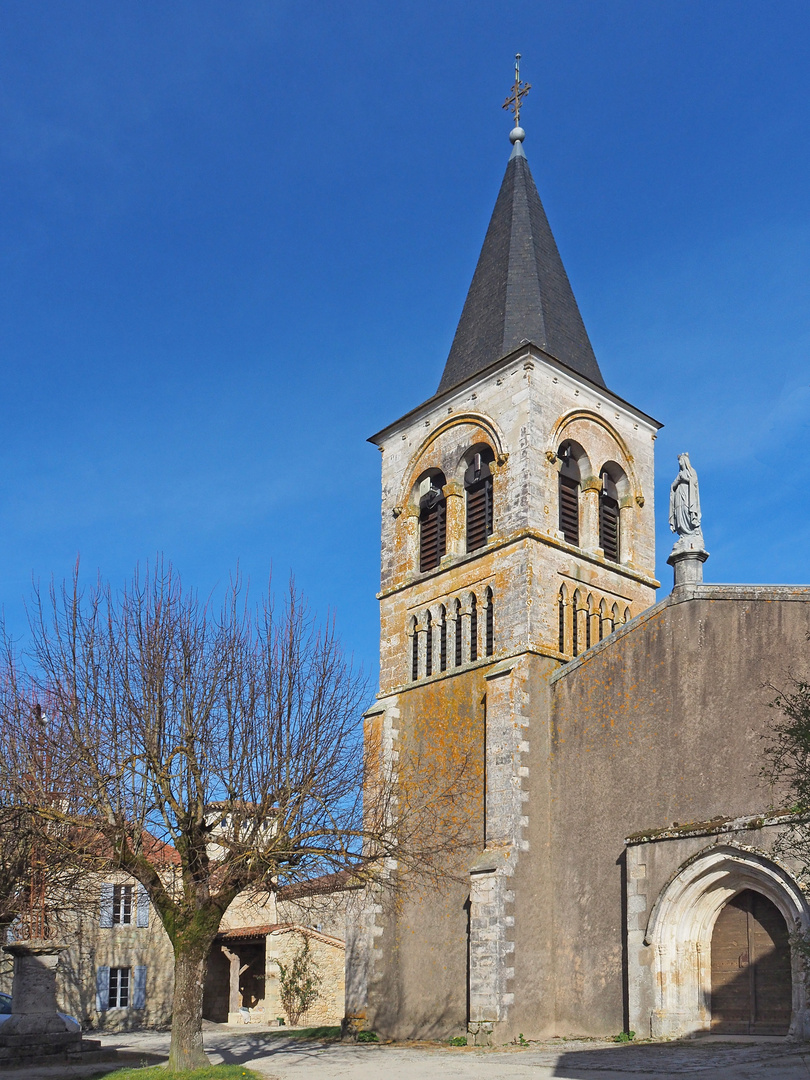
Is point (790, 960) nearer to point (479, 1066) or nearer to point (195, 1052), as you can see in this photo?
point (479, 1066)

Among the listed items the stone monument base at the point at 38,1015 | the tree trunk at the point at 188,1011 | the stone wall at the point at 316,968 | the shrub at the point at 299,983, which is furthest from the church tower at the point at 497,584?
the stone wall at the point at 316,968

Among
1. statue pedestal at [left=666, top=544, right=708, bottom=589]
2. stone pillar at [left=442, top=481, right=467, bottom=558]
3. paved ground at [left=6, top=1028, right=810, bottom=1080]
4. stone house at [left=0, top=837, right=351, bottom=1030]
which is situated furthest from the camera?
stone house at [left=0, top=837, right=351, bottom=1030]

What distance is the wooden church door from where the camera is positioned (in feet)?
50.1

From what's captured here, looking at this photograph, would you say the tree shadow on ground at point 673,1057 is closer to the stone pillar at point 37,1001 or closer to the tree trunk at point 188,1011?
the tree trunk at point 188,1011

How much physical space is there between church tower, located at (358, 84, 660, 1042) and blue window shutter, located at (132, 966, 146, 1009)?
36.4 ft

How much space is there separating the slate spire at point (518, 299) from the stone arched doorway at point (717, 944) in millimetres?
11141

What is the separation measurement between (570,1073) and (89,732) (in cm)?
745

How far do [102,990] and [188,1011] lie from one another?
55.7 ft

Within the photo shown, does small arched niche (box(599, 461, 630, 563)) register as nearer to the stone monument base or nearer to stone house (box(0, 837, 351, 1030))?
stone house (box(0, 837, 351, 1030))

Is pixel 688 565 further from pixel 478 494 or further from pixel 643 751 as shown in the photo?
pixel 478 494

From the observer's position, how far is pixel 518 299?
80.0 feet

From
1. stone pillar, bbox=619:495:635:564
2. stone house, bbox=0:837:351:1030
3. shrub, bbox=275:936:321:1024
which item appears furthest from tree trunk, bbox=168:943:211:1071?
shrub, bbox=275:936:321:1024

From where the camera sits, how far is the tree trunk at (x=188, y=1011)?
1356 cm

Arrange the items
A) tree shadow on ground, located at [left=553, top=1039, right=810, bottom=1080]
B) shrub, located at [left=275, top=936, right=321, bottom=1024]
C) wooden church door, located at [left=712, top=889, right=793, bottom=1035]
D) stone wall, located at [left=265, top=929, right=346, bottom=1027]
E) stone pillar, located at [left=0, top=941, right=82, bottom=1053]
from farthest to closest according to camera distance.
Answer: stone wall, located at [left=265, top=929, right=346, bottom=1027] → shrub, located at [left=275, top=936, right=321, bottom=1024] → stone pillar, located at [left=0, top=941, right=82, bottom=1053] → wooden church door, located at [left=712, top=889, right=793, bottom=1035] → tree shadow on ground, located at [left=553, top=1039, right=810, bottom=1080]
